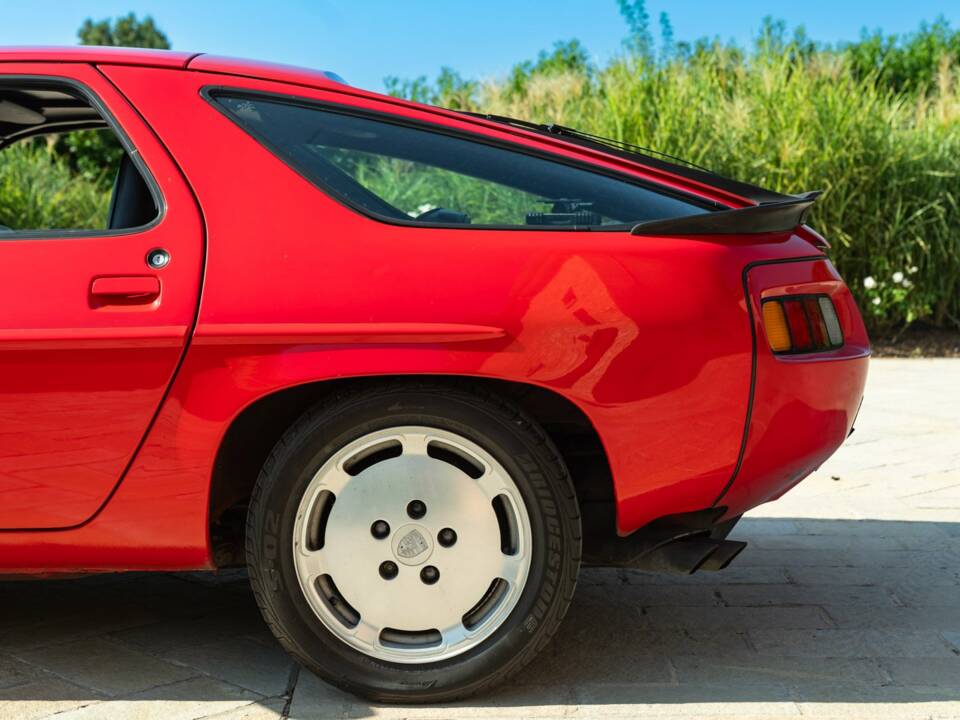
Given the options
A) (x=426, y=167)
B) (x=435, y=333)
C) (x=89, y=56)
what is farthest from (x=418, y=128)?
(x=89, y=56)

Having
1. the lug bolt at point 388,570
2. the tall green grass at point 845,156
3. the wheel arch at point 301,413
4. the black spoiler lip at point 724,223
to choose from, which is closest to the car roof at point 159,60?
the wheel arch at point 301,413

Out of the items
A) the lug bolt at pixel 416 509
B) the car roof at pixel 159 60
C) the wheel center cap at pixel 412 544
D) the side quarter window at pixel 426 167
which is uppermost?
the car roof at pixel 159 60

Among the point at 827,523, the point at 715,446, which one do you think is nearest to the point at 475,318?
the point at 715,446

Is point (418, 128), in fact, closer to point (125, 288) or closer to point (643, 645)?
point (125, 288)

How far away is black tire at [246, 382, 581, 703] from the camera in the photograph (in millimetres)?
2623

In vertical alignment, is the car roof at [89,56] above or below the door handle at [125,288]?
above

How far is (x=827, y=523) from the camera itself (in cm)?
448

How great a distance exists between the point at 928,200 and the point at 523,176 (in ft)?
26.8

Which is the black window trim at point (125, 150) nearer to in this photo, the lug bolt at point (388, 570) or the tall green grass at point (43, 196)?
the lug bolt at point (388, 570)

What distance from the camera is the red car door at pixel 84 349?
258 centimetres

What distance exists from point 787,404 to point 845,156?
7685 mm

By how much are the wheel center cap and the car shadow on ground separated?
1.14 feet

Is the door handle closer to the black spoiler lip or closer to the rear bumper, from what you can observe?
the black spoiler lip

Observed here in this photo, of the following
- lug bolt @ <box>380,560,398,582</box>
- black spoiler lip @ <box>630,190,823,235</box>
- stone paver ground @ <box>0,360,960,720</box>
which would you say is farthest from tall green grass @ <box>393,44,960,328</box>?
lug bolt @ <box>380,560,398,582</box>
